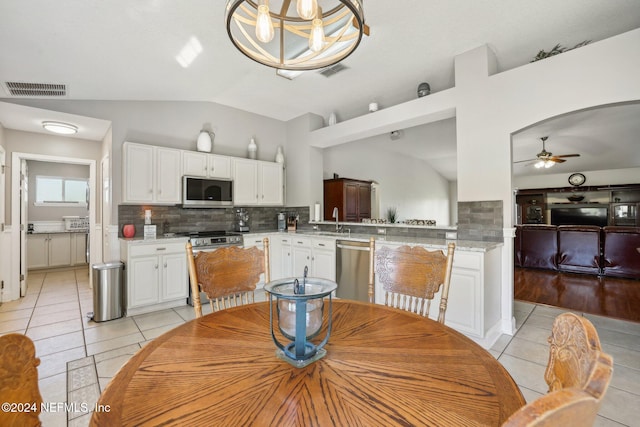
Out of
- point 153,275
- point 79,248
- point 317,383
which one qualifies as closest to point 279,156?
point 153,275

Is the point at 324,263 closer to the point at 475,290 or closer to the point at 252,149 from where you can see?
the point at 475,290

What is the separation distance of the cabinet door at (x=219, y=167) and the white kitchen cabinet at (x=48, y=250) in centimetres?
414

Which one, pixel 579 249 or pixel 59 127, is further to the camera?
pixel 579 249

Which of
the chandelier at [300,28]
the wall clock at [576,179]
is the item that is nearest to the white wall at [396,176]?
the wall clock at [576,179]

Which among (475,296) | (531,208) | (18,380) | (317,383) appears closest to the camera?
(18,380)

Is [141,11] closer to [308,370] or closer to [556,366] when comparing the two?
[308,370]

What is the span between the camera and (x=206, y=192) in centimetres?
425

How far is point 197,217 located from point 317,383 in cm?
416

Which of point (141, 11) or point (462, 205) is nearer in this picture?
point (141, 11)

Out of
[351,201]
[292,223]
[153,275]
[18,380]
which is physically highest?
[351,201]

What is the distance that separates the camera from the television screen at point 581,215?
816 centimetres

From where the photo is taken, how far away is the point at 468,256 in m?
2.67

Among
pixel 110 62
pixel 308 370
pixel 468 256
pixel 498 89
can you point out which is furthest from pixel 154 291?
pixel 498 89

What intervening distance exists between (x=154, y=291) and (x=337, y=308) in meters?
3.00
